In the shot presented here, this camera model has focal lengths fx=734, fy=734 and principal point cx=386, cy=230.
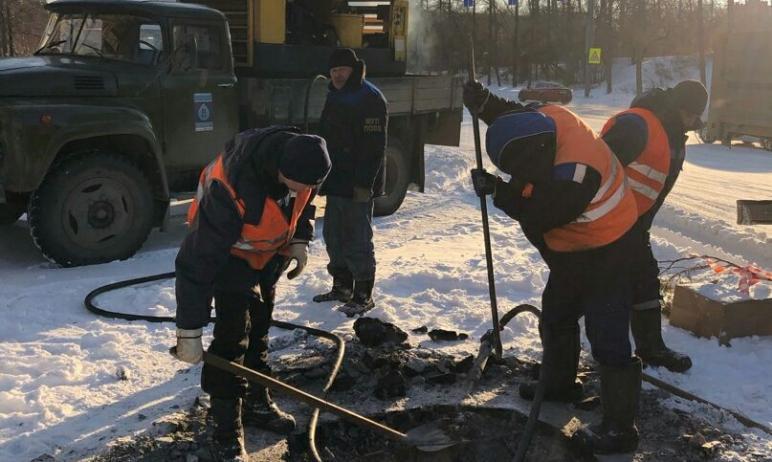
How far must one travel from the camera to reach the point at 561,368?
4.01 m

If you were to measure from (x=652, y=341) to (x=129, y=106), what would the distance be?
5.04 metres

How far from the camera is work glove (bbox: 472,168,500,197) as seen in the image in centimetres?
374

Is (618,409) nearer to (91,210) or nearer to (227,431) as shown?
(227,431)

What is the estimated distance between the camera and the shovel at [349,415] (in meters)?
3.32

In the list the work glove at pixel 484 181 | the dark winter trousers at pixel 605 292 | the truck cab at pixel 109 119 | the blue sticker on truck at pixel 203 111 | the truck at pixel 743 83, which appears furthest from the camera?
the truck at pixel 743 83

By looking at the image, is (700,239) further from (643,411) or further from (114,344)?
(114,344)

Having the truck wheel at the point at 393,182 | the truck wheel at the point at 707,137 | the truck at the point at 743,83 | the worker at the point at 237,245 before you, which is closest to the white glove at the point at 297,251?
the worker at the point at 237,245

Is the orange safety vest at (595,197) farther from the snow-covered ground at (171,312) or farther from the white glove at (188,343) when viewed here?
the white glove at (188,343)

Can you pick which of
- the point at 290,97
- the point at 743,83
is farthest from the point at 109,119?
the point at 743,83

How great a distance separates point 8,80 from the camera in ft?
20.4

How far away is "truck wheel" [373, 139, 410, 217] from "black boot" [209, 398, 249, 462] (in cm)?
584

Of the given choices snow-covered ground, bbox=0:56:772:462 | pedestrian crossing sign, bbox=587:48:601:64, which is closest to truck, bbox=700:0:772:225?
snow-covered ground, bbox=0:56:772:462

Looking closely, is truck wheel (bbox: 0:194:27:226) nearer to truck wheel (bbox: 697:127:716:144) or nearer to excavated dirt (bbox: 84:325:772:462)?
excavated dirt (bbox: 84:325:772:462)

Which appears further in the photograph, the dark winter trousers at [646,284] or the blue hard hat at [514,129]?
the dark winter trousers at [646,284]
